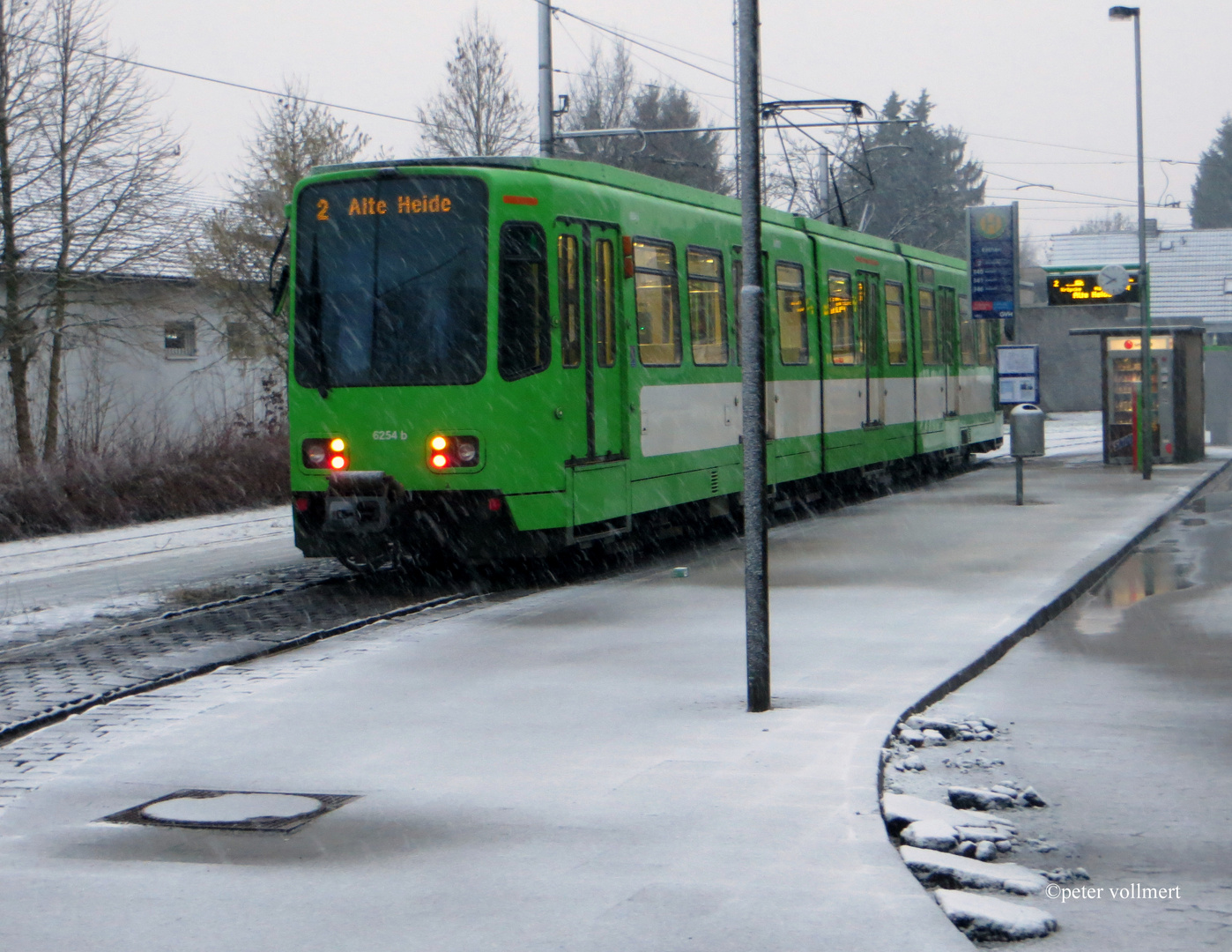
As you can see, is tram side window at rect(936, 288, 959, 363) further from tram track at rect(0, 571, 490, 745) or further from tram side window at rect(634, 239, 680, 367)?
tram track at rect(0, 571, 490, 745)

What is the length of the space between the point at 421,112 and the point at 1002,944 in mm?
43216

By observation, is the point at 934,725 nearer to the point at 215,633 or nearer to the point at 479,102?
the point at 215,633

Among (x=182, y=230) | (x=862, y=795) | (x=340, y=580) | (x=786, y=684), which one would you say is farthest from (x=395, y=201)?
(x=182, y=230)

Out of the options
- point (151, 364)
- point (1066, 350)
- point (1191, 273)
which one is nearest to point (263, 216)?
point (151, 364)

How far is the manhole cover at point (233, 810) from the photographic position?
222 inches

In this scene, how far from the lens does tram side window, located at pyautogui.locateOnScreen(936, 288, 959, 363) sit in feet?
81.4

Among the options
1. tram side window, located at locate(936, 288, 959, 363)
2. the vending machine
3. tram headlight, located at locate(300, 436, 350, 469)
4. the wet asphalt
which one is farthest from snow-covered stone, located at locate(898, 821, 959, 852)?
the vending machine

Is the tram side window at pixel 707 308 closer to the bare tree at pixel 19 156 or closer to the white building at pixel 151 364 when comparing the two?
the white building at pixel 151 364

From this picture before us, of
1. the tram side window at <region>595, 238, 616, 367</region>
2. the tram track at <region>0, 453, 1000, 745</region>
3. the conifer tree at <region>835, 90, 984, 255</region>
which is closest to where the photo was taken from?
the tram track at <region>0, 453, 1000, 745</region>

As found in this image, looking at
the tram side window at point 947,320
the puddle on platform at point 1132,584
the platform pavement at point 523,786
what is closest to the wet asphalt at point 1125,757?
the puddle on platform at point 1132,584

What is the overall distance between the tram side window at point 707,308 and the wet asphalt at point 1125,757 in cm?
445

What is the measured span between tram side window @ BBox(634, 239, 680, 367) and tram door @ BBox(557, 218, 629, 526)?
43 centimetres

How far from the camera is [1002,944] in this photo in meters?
4.58

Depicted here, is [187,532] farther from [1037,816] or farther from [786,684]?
[1037,816]
